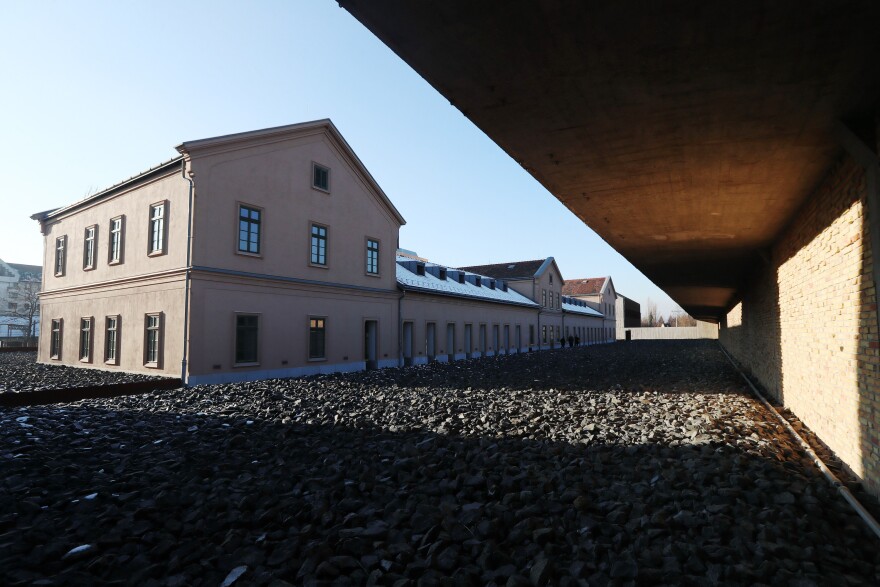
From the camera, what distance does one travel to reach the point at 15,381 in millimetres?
15188

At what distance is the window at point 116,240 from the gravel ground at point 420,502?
10047 mm

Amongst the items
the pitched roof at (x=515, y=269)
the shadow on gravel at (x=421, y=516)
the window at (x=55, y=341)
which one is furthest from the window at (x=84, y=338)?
the pitched roof at (x=515, y=269)

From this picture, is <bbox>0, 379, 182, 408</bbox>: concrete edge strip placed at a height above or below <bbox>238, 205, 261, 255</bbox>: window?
below

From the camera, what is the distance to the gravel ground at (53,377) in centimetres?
1400

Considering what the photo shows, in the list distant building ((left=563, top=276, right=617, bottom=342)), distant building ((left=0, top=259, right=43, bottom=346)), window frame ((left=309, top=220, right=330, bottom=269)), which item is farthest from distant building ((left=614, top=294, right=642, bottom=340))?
distant building ((left=0, top=259, right=43, bottom=346))

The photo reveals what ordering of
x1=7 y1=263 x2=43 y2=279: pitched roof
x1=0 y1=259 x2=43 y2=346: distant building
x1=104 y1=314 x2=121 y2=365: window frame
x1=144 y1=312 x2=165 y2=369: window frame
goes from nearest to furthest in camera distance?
x1=144 y1=312 x2=165 y2=369: window frame
x1=104 y1=314 x2=121 y2=365: window frame
x1=0 y1=259 x2=43 y2=346: distant building
x1=7 y1=263 x2=43 y2=279: pitched roof

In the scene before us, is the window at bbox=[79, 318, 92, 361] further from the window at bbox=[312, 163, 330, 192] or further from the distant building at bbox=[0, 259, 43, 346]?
the distant building at bbox=[0, 259, 43, 346]

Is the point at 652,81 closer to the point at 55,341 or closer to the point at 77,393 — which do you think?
the point at 77,393

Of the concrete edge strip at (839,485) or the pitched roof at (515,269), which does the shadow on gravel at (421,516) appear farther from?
the pitched roof at (515,269)

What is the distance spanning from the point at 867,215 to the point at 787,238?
5637mm

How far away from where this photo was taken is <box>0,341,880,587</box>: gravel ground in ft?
11.8

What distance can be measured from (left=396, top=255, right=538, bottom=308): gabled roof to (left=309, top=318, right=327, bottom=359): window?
536cm

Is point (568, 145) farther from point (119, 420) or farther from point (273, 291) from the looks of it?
point (273, 291)

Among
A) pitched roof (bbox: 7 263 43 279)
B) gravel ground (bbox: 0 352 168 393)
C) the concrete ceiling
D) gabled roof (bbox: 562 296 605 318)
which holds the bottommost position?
gravel ground (bbox: 0 352 168 393)
